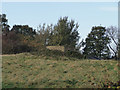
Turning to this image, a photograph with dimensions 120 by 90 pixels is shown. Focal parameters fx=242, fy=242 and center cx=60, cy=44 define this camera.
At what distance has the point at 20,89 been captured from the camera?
8.34 metres

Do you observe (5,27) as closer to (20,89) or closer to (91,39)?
(91,39)

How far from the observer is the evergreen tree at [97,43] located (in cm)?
3219

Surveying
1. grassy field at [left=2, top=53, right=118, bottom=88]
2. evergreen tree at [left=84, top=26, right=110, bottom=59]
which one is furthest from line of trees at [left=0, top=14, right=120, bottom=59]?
grassy field at [left=2, top=53, right=118, bottom=88]

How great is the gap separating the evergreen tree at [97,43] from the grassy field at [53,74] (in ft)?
62.8

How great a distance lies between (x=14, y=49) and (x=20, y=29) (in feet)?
59.7

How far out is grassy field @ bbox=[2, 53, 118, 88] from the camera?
911 cm

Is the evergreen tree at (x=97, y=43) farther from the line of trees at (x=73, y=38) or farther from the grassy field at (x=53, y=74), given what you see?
the grassy field at (x=53, y=74)

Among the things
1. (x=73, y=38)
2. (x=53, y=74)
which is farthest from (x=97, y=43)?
(x=53, y=74)

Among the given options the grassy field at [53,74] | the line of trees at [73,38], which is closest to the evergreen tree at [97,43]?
the line of trees at [73,38]

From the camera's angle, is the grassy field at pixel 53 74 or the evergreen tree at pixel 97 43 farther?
the evergreen tree at pixel 97 43

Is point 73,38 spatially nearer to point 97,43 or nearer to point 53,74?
point 97,43

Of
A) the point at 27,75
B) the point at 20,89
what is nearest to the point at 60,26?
the point at 27,75

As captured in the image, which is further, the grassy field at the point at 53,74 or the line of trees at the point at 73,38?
the line of trees at the point at 73,38

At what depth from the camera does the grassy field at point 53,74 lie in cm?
911
